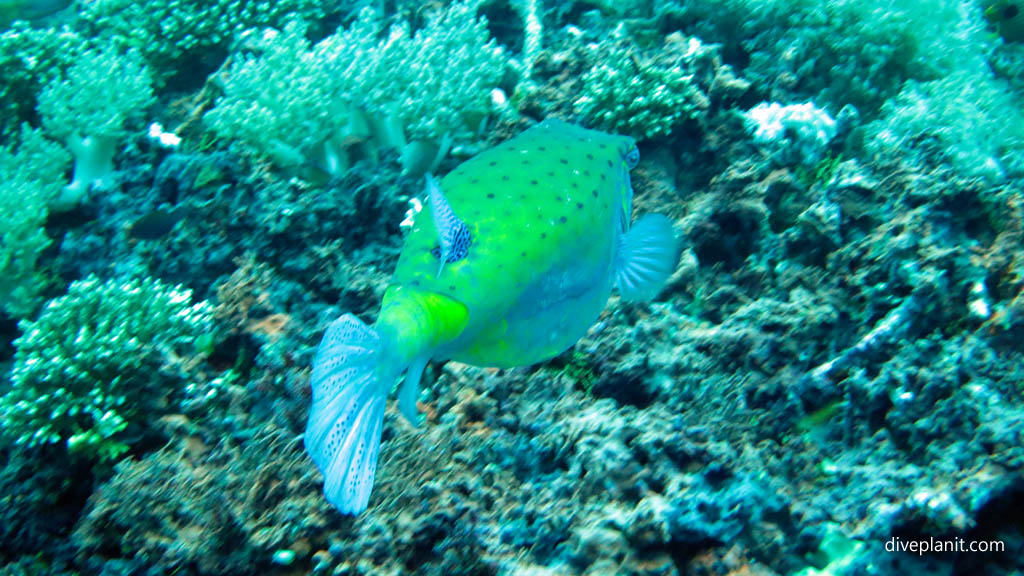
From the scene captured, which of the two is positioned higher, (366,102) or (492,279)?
(492,279)

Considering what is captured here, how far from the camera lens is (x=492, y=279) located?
1.84m

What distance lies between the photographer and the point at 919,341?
9.02 ft

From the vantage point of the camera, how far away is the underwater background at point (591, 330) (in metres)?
2.28

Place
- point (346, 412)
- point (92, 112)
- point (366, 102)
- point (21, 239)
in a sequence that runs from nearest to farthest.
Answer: point (346, 412) → point (366, 102) → point (21, 239) → point (92, 112)

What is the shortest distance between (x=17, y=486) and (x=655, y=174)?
4.38 metres

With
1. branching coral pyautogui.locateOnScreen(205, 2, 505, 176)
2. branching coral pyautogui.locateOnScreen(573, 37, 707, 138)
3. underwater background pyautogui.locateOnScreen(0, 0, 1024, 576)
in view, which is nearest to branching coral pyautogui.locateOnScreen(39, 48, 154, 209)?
underwater background pyautogui.locateOnScreen(0, 0, 1024, 576)

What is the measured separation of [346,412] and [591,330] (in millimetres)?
1805

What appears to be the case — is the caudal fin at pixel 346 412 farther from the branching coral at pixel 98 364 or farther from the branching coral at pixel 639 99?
the branching coral at pixel 639 99

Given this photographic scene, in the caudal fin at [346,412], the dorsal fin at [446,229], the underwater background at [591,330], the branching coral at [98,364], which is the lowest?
the branching coral at [98,364]

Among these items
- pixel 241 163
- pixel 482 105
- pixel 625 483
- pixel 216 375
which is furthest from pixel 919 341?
pixel 241 163

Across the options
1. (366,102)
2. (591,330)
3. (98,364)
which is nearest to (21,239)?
(98,364)

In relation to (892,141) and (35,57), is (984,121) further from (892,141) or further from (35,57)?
(35,57)

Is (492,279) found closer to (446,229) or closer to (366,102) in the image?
(446,229)

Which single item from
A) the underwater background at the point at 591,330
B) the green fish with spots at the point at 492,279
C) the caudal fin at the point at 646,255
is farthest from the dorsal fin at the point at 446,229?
the underwater background at the point at 591,330
